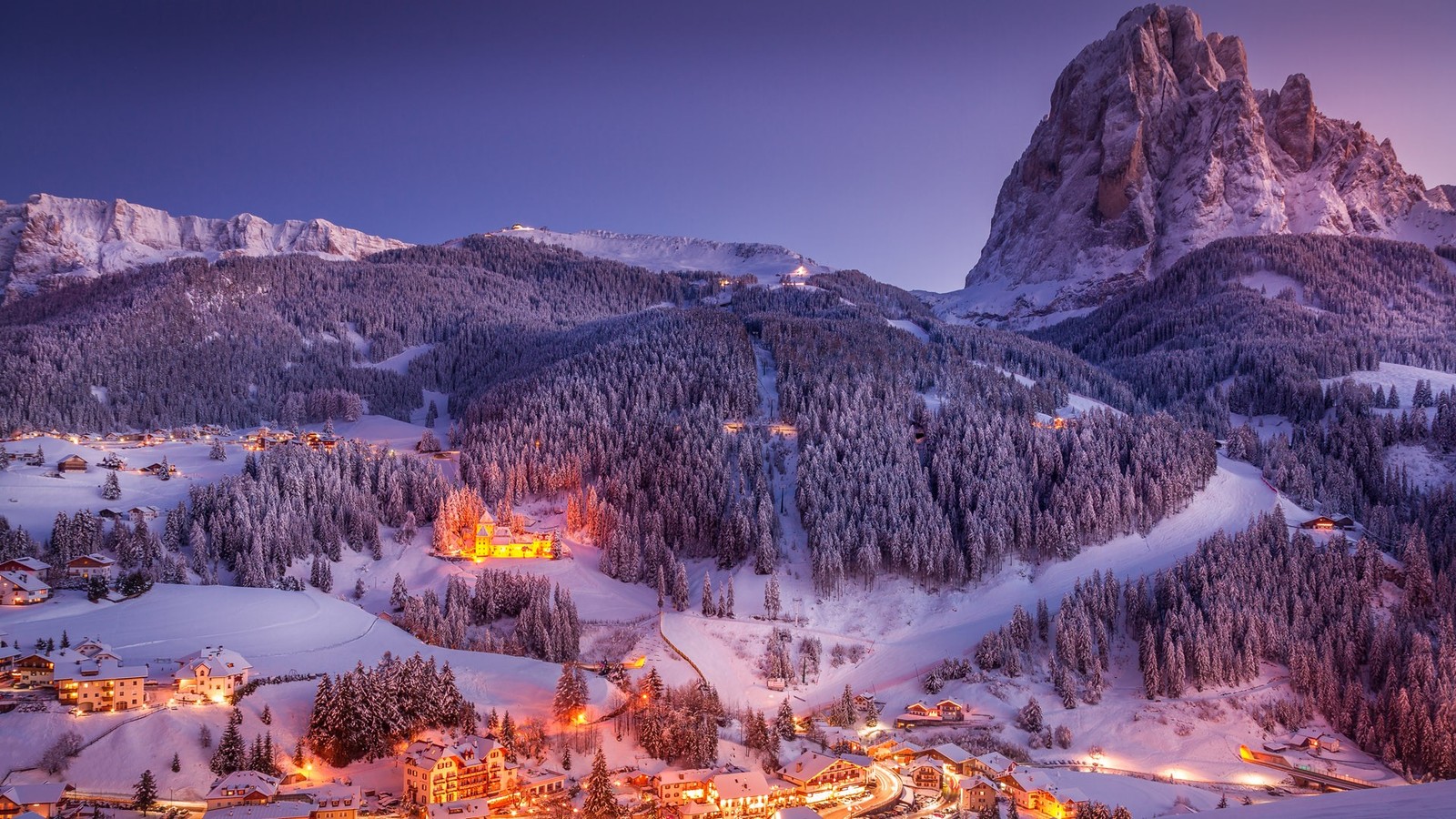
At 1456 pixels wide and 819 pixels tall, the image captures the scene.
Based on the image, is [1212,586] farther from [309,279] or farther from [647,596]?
[309,279]

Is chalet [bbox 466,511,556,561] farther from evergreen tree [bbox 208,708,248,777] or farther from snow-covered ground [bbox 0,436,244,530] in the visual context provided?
evergreen tree [bbox 208,708,248,777]

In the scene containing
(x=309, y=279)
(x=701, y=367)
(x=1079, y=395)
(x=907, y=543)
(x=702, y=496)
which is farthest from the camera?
(x=309, y=279)

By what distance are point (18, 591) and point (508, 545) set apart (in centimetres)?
3900

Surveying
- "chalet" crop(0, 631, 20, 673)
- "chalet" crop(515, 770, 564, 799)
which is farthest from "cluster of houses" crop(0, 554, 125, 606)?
"chalet" crop(515, 770, 564, 799)

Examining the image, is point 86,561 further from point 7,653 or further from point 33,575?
point 7,653

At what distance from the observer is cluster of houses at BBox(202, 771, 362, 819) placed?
158ft

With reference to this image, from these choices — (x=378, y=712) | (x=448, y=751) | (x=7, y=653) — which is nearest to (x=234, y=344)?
(x=7, y=653)

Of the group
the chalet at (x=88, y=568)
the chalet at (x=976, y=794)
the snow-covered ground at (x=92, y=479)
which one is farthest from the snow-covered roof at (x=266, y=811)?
the snow-covered ground at (x=92, y=479)

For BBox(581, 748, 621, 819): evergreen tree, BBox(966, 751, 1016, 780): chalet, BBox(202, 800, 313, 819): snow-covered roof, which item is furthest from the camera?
BBox(966, 751, 1016, 780): chalet

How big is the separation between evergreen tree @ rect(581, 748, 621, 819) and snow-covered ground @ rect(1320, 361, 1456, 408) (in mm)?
117755

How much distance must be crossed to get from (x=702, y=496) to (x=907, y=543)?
2007cm

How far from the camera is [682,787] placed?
56031 mm

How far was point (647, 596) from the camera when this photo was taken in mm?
94375

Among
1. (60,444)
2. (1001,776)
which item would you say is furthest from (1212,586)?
(60,444)
